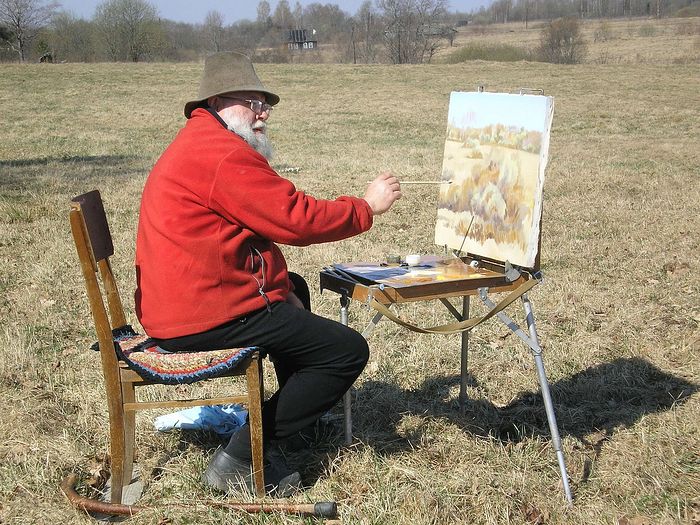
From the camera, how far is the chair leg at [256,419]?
3.13m

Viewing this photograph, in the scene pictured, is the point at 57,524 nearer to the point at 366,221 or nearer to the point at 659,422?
the point at 366,221

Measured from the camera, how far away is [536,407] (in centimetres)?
434

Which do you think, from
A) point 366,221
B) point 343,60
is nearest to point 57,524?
point 366,221

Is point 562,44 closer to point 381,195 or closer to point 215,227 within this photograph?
point 381,195

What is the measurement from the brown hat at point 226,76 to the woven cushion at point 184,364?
0.96m

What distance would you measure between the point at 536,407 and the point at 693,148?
10.9 meters

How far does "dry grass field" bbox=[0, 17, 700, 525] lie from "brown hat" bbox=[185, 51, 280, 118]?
5.20ft

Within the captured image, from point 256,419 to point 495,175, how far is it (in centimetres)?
147

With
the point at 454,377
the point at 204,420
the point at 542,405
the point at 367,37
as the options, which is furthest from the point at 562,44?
the point at 204,420

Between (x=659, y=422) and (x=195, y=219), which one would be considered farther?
(x=659, y=422)

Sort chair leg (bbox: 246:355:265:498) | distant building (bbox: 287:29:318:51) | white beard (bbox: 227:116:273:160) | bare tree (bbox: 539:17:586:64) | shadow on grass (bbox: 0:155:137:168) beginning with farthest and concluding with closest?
distant building (bbox: 287:29:318:51), bare tree (bbox: 539:17:586:64), shadow on grass (bbox: 0:155:137:168), white beard (bbox: 227:116:273:160), chair leg (bbox: 246:355:265:498)

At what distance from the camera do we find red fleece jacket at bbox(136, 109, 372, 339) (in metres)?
3.02

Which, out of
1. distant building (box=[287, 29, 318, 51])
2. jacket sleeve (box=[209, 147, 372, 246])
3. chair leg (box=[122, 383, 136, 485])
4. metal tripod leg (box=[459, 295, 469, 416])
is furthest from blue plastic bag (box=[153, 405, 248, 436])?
distant building (box=[287, 29, 318, 51])

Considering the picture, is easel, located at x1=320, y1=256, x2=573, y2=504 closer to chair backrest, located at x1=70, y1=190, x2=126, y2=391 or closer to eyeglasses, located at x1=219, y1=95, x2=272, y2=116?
eyeglasses, located at x1=219, y1=95, x2=272, y2=116
